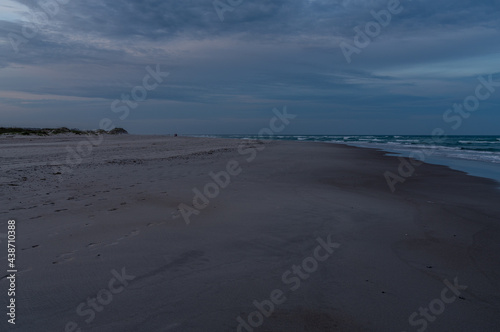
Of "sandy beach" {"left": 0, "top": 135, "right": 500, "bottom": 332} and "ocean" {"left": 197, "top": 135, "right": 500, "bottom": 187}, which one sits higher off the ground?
"ocean" {"left": 197, "top": 135, "right": 500, "bottom": 187}

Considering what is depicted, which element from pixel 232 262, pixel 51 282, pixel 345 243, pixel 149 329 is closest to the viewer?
pixel 149 329

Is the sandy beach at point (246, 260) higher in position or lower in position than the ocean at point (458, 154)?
lower

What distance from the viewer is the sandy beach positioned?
2.77 metres

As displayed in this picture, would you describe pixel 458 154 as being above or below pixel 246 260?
above

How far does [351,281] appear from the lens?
342 cm

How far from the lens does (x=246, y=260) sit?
3863mm

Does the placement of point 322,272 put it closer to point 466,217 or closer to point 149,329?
point 149,329

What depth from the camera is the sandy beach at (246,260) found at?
2.77 m

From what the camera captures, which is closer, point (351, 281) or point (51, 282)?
point (51, 282)

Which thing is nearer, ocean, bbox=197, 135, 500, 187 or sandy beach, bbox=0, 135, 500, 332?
sandy beach, bbox=0, 135, 500, 332

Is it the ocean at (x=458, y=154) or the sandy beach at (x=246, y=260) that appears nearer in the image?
the sandy beach at (x=246, y=260)

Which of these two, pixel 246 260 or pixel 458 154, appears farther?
pixel 458 154

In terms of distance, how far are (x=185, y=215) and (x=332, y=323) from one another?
3.54m

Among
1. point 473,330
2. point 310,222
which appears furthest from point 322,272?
point 310,222
